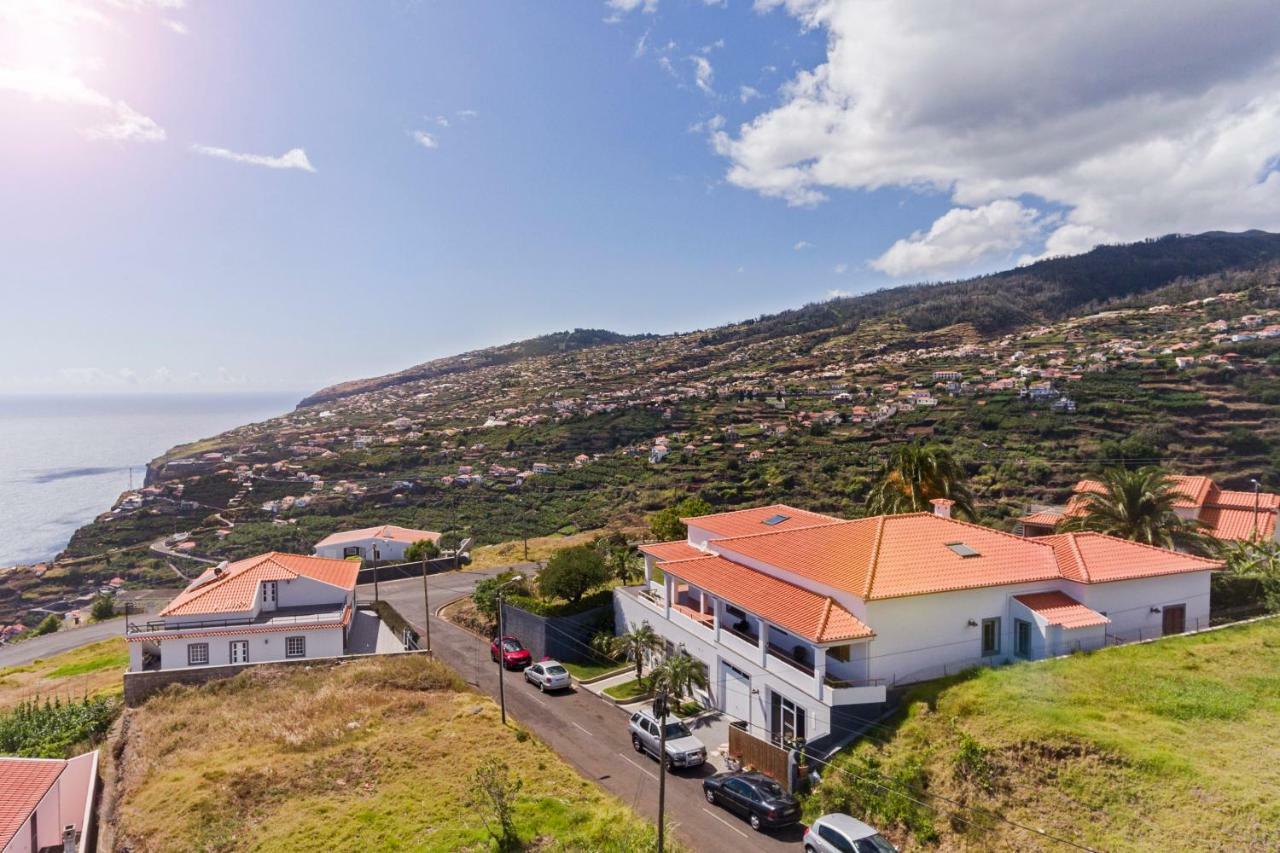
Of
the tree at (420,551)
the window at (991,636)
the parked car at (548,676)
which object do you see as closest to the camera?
the window at (991,636)

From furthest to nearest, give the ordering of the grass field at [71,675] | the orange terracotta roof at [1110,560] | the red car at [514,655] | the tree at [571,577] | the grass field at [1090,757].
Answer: the tree at [571,577] < the grass field at [71,675] < the red car at [514,655] < the orange terracotta roof at [1110,560] < the grass field at [1090,757]

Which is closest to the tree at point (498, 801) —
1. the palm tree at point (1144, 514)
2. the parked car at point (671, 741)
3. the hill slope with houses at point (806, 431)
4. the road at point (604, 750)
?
the road at point (604, 750)

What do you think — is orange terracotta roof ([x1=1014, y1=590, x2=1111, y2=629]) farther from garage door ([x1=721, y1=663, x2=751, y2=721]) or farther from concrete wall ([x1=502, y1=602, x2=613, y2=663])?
concrete wall ([x1=502, y1=602, x2=613, y2=663])

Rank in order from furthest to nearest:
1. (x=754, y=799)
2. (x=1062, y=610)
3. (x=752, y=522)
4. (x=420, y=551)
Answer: (x=420, y=551), (x=752, y=522), (x=1062, y=610), (x=754, y=799)

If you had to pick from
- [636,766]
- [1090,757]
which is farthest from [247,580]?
[1090,757]

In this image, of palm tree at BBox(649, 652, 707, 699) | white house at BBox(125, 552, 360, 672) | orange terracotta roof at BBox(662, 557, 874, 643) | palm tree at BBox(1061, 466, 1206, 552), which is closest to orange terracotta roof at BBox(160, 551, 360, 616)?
white house at BBox(125, 552, 360, 672)

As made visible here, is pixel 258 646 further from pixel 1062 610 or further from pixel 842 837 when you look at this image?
pixel 1062 610

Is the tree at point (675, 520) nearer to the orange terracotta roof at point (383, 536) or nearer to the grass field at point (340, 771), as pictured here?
the grass field at point (340, 771)
